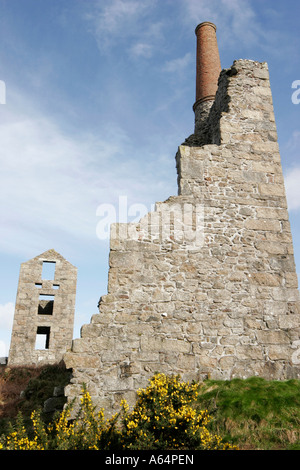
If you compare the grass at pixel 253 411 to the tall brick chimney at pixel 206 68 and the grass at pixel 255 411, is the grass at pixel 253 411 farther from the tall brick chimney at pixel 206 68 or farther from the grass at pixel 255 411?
the tall brick chimney at pixel 206 68

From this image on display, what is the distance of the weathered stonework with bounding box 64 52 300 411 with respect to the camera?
22.3 ft

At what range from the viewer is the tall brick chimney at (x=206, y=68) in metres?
14.4

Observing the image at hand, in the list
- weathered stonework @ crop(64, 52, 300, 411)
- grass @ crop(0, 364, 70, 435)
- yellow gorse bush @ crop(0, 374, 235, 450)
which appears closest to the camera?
yellow gorse bush @ crop(0, 374, 235, 450)

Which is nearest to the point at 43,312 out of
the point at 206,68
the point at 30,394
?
the point at 30,394

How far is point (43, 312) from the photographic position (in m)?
19.9

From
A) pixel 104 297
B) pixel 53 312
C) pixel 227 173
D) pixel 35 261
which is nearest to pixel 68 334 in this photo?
pixel 53 312

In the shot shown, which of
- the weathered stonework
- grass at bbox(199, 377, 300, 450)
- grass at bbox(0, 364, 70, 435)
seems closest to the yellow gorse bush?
grass at bbox(199, 377, 300, 450)

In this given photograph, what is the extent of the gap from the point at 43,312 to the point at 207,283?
14932mm

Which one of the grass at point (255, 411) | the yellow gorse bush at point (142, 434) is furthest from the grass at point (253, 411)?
the yellow gorse bush at point (142, 434)

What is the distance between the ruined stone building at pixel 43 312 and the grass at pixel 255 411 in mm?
12961

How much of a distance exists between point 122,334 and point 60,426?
7.81 feet

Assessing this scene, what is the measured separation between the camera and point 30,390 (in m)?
8.77

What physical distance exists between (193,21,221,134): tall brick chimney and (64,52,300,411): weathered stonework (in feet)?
18.5

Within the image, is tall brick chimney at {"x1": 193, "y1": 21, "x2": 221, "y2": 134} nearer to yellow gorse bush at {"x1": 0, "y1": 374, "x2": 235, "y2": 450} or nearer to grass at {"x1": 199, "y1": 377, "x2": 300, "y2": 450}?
grass at {"x1": 199, "y1": 377, "x2": 300, "y2": 450}
